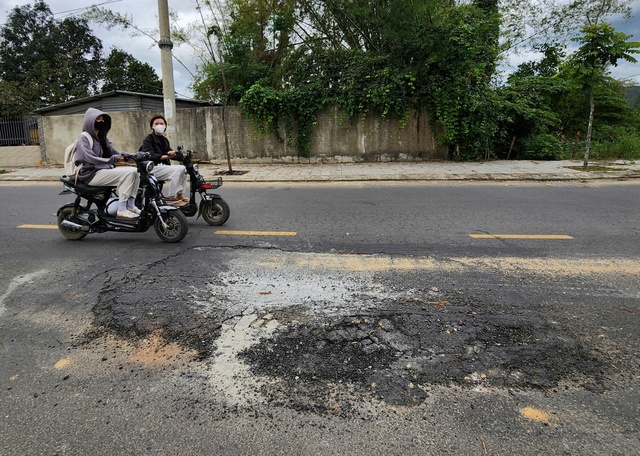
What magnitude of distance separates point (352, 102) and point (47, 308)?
1247cm

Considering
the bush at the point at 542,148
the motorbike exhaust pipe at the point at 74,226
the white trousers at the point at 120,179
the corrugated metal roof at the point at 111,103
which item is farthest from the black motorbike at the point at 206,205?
the corrugated metal roof at the point at 111,103

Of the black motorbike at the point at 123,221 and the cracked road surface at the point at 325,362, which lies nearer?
the cracked road surface at the point at 325,362

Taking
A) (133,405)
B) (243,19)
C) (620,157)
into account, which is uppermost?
(243,19)

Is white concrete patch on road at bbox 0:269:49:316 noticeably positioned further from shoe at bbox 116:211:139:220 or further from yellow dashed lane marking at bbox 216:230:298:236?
yellow dashed lane marking at bbox 216:230:298:236

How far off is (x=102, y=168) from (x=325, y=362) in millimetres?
4314

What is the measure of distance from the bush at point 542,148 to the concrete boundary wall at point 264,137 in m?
3.06

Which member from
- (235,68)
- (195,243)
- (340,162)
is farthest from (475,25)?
(195,243)

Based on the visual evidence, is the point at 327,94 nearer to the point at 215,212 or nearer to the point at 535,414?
the point at 215,212

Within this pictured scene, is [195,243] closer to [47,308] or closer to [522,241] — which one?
[47,308]

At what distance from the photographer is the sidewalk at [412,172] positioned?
38.0 ft

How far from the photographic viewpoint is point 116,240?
5703 mm

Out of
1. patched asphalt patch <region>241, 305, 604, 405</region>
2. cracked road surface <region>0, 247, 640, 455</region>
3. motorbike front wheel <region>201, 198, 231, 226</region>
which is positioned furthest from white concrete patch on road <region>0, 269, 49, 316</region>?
patched asphalt patch <region>241, 305, 604, 405</region>

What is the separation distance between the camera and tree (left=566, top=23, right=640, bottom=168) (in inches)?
437

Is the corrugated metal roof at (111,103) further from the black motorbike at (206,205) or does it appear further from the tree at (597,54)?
the tree at (597,54)
